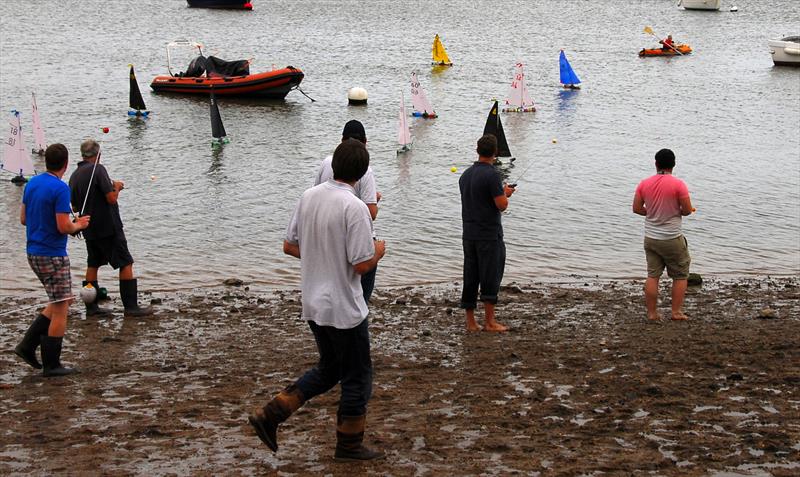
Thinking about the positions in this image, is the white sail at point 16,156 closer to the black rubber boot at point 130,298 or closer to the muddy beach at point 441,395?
the muddy beach at point 441,395

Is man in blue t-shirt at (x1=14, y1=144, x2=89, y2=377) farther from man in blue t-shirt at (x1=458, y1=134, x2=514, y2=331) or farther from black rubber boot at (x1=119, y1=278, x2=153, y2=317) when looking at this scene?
man in blue t-shirt at (x1=458, y1=134, x2=514, y2=331)

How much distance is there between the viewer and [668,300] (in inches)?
422

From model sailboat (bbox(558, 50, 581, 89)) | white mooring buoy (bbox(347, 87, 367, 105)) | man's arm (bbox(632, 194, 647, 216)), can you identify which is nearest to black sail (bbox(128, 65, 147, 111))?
white mooring buoy (bbox(347, 87, 367, 105))

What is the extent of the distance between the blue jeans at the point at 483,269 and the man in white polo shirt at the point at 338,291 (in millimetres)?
3406

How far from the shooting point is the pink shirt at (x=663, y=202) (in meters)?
9.10

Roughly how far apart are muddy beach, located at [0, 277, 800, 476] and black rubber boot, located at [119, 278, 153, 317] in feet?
0.66

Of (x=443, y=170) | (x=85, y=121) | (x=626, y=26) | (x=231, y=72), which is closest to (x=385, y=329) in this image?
(x=443, y=170)

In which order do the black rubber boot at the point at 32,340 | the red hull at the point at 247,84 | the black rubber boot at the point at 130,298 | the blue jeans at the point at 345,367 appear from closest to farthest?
the blue jeans at the point at 345,367, the black rubber boot at the point at 32,340, the black rubber boot at the point at 130,298, the red hull at the point at 247,84

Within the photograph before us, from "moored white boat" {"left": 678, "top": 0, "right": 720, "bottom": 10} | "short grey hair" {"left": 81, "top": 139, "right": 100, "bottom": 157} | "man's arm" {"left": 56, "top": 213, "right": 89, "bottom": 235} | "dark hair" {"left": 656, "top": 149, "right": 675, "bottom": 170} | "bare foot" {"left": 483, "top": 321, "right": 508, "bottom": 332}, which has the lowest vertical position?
"bare foot" {"left": 483, "top": 321, "right": 508, "bottom": 332}

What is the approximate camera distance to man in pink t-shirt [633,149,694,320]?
358 inches

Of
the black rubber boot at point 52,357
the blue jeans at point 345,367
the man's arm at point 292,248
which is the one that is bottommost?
the black rubber boot at point 52,357

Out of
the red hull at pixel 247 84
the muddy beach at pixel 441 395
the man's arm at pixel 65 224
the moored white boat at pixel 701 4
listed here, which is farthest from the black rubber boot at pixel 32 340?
the moored white boat at pixel 701 4

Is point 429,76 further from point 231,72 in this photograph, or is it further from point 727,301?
point 727,301

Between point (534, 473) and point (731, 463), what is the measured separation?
103cm
